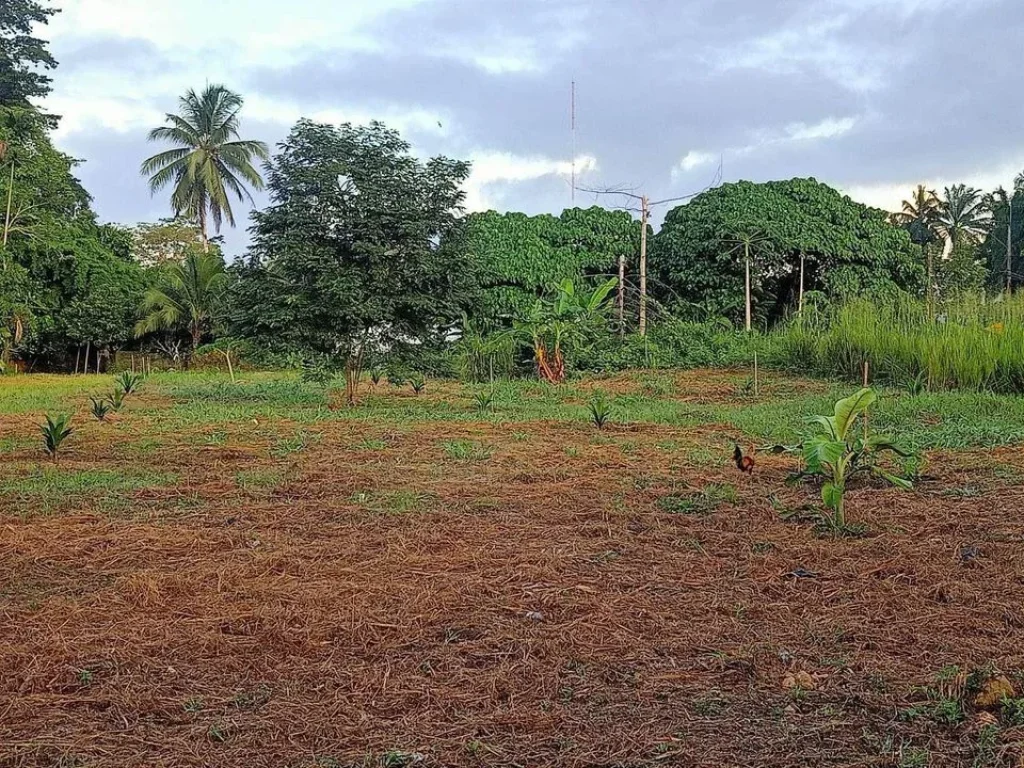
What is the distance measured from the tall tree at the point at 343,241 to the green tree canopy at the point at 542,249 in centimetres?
889

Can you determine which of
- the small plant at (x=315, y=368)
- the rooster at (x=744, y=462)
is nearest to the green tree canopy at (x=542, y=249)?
the small plant at (x=315, y=368)

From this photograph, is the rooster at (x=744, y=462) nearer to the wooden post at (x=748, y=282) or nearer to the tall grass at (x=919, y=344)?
the tall grass at (x=919, y=344)

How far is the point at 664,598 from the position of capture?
3377mm

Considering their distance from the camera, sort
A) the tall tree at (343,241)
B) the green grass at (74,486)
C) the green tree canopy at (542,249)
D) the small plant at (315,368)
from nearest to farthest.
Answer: the green grass at (74,486), the tall tree at (343,241), the small plant at (315,368), the green tree canopy at (542,249)

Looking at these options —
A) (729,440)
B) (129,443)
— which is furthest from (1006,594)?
(129,443)

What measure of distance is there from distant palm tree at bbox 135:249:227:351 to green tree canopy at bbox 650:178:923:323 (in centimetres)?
1342

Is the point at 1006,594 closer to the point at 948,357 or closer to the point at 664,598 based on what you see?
the point at 664,598

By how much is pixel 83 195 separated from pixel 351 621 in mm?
28349

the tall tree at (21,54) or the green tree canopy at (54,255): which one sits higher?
the tall tree at (21,54)

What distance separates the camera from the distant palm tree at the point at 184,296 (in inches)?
1008

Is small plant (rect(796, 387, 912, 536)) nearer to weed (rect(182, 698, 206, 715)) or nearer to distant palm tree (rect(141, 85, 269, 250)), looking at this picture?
weed (rect(182, 698, 206, 715))

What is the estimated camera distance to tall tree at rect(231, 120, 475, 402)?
35.1 feet

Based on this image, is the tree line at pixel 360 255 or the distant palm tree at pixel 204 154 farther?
the distant palm tree at pixel 204 154

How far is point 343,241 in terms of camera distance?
11.0 metres
